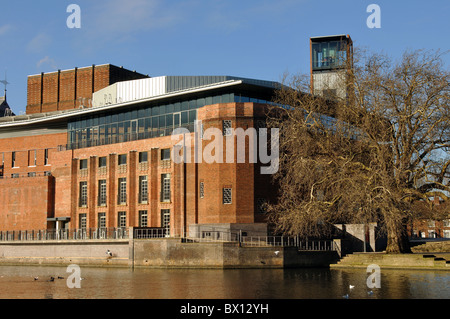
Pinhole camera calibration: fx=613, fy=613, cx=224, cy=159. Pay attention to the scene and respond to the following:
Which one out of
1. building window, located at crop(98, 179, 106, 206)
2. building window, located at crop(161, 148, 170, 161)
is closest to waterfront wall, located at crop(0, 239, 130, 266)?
building window, located at crop(98, 179, 106, 206)

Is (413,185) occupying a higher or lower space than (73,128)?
lower

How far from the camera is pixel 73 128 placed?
226ft

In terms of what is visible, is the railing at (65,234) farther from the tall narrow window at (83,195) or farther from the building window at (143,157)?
the building window at (143,157)

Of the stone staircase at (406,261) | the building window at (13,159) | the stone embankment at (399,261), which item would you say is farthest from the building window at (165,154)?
the building window at (13,159)

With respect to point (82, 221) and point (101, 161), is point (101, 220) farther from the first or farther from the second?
point (101, 161)

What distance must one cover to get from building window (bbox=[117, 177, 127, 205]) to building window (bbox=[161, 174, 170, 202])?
5.20 metres

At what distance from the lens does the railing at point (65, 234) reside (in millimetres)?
60719

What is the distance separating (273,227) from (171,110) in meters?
15.7

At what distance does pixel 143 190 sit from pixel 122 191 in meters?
2.99

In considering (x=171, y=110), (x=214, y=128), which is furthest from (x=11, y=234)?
(x=214, y=128)

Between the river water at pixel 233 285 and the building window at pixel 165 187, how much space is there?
11575 mm

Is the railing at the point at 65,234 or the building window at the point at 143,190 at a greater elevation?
the building window at the point at 143,190

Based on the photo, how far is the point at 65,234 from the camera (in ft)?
203
